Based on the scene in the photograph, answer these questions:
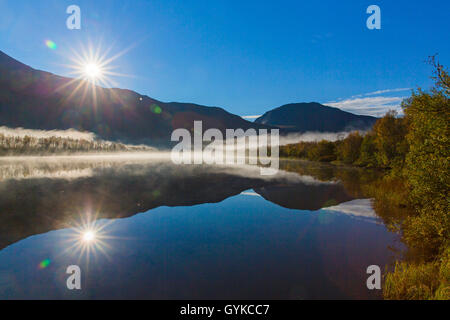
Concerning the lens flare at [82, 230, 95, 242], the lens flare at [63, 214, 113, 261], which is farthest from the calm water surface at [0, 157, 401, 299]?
the lens flare at [82, 230, 95, 242]

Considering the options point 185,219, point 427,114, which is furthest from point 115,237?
point 427,114

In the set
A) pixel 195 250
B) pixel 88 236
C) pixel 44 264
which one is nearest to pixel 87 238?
pixel 88 236

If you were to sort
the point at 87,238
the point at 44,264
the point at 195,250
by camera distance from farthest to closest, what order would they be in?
the point at 87,238 → the point at 195,250 → the point at 44,264

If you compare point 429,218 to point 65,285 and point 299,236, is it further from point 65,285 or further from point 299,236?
point 65,285

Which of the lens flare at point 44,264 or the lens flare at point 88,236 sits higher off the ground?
the lens flare at point 44,264

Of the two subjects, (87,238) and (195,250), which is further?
(87,238)

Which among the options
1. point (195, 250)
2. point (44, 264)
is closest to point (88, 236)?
point (44, 264)

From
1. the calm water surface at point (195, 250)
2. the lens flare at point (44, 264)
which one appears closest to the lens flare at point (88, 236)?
the calm water surface at point (195, 250)

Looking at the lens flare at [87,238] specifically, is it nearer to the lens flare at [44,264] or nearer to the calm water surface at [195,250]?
the calm water surface at [195,250]

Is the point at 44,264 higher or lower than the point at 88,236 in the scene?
higher

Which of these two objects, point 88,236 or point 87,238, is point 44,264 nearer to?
point 87,238

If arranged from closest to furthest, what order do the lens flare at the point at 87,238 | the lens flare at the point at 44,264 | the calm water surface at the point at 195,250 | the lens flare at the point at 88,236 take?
1. the calm water surface at the point at 195,250
2. the lens flare at the point at 44,264
3. the lens flare at the point at 87,238
4. the lens flare at the point at 88,236

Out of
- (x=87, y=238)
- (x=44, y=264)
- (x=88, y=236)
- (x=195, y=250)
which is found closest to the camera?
(x=44, y=264)

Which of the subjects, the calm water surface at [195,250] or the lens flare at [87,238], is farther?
the lens flare at [87,238]
